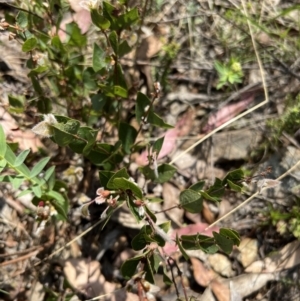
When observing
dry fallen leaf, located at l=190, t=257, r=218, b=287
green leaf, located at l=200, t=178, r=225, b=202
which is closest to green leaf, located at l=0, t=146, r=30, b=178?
green leaf, located at l=200, t=178, r=225, b=202

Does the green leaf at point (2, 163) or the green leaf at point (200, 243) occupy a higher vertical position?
the green leaf at point (2, 163)

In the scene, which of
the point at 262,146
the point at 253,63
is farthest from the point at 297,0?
the point at 262,146

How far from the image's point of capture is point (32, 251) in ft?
6.89

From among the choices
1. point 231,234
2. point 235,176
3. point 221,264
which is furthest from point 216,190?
point 221,264

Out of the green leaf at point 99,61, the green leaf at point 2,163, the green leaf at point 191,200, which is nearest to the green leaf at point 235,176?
the green leaf at point 191,200

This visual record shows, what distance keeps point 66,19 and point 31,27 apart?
47 centimetres

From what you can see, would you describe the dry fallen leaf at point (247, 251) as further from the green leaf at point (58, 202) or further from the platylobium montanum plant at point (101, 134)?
the green leaf at point (58, 202)

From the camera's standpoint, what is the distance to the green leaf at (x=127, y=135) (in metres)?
1.90

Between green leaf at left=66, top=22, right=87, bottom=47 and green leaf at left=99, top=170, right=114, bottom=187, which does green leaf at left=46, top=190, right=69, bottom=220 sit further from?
green leaf at left=66, top=22, right=87, bottom=47

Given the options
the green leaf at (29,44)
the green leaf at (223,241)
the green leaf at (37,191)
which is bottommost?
the green leaf at (37,191)

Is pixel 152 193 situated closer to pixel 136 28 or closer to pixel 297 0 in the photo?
pixel 136 28

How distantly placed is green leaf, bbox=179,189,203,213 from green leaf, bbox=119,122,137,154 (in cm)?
35

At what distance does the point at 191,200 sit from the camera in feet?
5.52

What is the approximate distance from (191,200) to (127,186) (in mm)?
297
